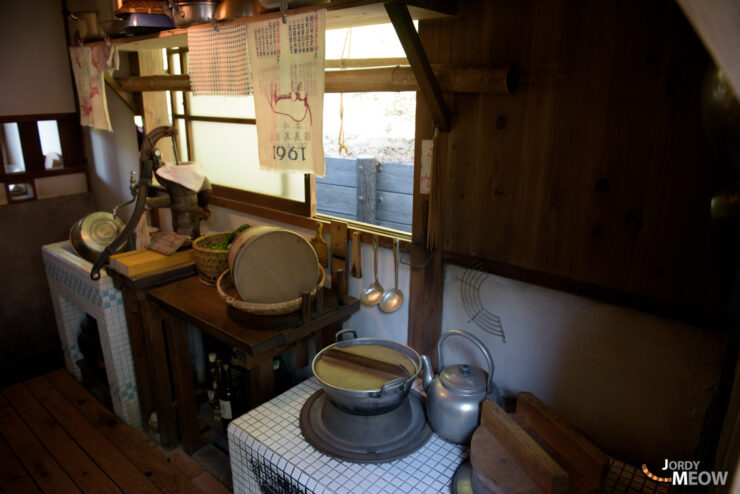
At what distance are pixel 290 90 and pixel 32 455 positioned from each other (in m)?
2.84

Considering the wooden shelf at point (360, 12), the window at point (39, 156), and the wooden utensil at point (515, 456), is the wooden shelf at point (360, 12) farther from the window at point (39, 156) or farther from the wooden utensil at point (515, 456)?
the window at point (39, 156)

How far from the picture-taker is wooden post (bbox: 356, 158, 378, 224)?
436 cm

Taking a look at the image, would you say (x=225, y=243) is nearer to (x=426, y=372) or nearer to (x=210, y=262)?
(x=210, y=262)

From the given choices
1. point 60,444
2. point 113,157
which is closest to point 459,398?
point 60,444

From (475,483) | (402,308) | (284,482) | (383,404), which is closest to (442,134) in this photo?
(402,308)

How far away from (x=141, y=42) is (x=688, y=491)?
3.15 m

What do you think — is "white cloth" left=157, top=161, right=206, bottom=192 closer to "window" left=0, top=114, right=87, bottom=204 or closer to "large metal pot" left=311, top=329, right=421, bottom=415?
"large metal pot" left=311, top=329, right=421, bottom=415

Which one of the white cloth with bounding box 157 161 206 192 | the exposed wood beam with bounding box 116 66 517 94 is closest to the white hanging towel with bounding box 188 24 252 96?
the exposed wood beam with bounding box 116 66 517 94

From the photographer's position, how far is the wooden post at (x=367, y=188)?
14.3 feet

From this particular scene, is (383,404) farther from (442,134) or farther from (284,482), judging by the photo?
(442,134)

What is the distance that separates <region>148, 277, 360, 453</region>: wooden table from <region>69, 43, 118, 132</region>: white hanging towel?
1.45 metres

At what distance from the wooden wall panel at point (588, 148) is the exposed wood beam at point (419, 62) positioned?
0.28 ft

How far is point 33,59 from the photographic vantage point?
4.03m

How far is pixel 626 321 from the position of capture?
1747mm
